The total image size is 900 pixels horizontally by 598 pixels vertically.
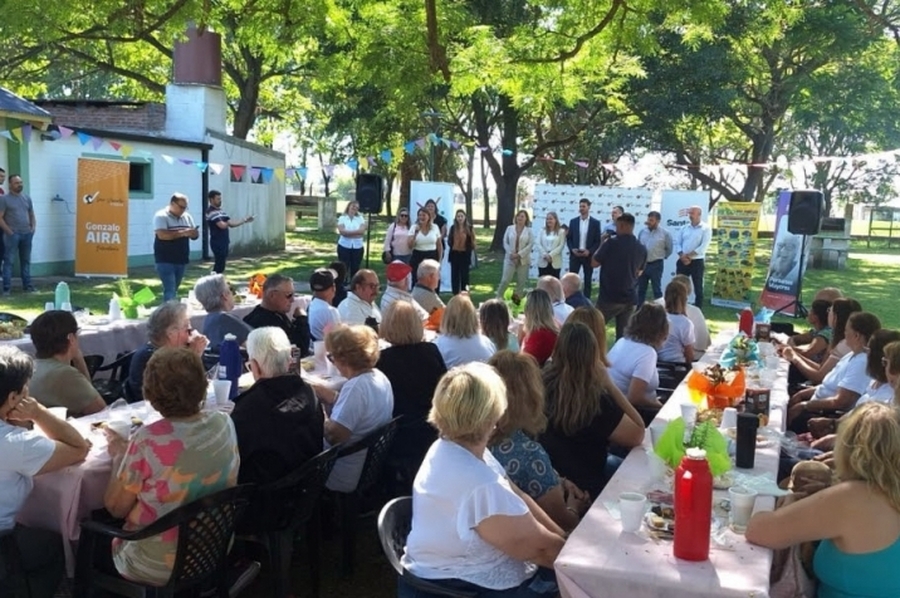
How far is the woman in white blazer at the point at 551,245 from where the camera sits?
12.5m

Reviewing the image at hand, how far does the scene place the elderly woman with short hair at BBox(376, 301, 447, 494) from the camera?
425cm

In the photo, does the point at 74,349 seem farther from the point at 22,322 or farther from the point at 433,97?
the point at 433,97

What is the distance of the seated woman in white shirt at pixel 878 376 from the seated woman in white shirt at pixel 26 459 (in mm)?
3370

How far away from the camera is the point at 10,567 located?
9.67 ft

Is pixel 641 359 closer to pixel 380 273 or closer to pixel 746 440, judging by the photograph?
pixel 746 440

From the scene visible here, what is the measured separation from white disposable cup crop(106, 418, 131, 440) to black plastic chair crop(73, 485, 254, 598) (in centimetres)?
44

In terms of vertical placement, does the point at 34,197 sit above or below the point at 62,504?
above

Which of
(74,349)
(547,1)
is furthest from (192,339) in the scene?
(547,1)

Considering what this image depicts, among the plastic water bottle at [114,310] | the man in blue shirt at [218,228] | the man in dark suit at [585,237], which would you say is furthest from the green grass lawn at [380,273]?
the plastic water bottle at [114,310]

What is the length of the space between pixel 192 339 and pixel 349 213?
8.38 meters

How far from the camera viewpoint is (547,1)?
25.2 ft

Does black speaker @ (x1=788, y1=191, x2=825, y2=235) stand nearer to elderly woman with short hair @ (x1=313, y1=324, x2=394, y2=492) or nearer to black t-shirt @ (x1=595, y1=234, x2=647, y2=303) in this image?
black t-shirt @ (x1=595, y1=234, x2=647, y2=303)

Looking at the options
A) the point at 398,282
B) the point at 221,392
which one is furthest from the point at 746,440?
the point at 398,282

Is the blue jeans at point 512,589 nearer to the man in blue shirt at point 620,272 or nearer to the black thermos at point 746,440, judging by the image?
the black thermos at point 746,440
